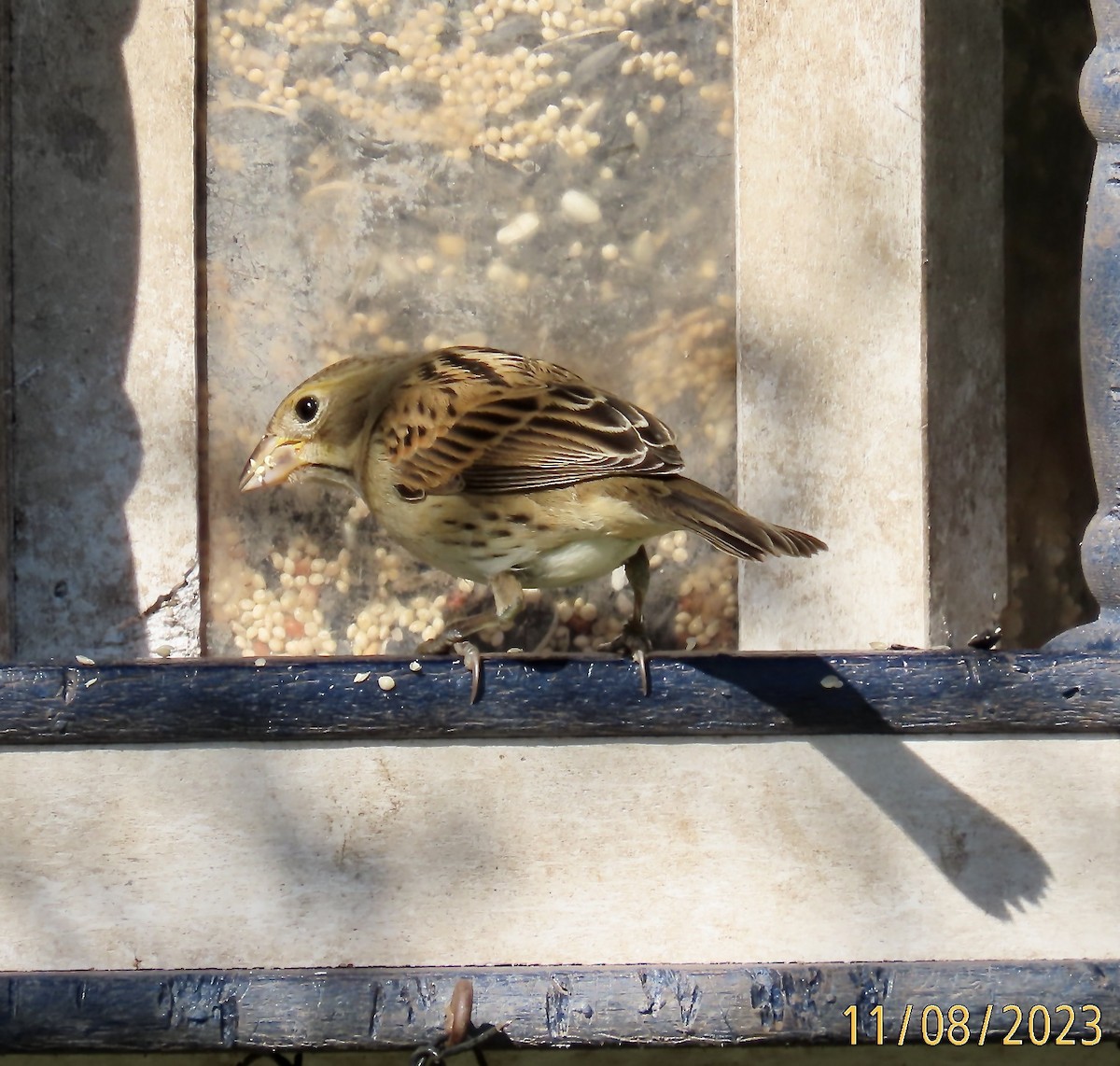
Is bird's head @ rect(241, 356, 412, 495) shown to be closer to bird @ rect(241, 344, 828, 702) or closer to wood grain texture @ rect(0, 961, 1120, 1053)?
bird @ rect(241, 344, 828, 702)

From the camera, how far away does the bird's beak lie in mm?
4371

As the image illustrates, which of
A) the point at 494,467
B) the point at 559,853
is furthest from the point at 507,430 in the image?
the point at 559,853

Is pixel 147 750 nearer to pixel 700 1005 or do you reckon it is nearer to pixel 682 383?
pixel 700 1005

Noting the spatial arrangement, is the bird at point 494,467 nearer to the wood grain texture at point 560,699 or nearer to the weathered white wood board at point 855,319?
the wood grain texture at point 560,699

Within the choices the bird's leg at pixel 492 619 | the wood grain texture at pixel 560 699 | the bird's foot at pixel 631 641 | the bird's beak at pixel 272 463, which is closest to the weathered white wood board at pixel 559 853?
the wood grain texture at pixel 560 699

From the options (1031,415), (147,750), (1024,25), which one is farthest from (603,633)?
(1024,25)

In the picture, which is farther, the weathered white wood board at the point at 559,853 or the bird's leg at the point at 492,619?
the bird's leg at the point at 492,619

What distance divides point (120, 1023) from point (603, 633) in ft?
6.31

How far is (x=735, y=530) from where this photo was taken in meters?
3.43

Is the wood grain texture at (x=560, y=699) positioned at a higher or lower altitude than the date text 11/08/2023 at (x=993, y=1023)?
higher

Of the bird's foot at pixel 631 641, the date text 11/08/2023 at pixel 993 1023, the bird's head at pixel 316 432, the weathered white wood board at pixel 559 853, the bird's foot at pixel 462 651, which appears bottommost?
the date text 11/08/2023 at pixel 993 1023

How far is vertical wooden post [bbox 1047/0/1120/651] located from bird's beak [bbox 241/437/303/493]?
1795 mm

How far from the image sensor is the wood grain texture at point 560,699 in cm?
→ 332

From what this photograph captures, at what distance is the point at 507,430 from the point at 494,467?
0.29 feet
